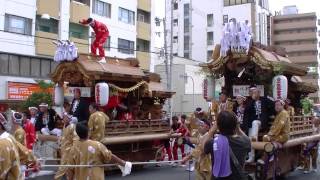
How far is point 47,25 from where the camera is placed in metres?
28.0

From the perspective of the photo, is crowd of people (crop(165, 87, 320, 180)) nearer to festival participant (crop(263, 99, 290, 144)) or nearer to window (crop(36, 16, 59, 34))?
festival participant (crop(263, 99, 290, 144))

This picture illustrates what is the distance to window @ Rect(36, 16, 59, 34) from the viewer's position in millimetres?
27453

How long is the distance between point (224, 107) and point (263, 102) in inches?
34.6

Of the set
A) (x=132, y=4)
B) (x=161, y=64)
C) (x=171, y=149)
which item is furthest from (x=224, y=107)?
(x=161, y=64)

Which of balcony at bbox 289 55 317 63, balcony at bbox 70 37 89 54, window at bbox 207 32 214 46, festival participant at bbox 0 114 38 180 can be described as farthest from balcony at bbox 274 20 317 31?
festival participant at bbox 0 114 38 180

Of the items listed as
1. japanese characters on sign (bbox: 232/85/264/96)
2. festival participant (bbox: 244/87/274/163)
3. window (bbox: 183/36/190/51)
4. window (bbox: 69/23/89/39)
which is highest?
window (bbox: 183/36/190/51)

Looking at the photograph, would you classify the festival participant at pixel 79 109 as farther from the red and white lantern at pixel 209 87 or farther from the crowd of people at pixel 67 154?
the red and white lantern at pixel 209 87

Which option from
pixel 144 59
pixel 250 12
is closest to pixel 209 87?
pixel 144 59

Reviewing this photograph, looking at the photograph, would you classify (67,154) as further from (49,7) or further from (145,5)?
(145,5)

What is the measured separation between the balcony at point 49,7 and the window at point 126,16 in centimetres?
665

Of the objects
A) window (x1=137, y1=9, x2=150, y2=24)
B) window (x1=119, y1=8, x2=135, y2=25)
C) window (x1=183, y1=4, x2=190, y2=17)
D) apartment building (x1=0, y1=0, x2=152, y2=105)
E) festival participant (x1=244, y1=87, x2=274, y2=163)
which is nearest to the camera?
festival participant (x1=244, y1=87, x2=274, y2=163)

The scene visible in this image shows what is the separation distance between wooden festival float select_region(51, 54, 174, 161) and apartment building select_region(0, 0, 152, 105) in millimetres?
12138

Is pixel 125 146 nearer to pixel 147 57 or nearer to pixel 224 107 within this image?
pixel 224 107

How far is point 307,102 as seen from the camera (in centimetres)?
1498
